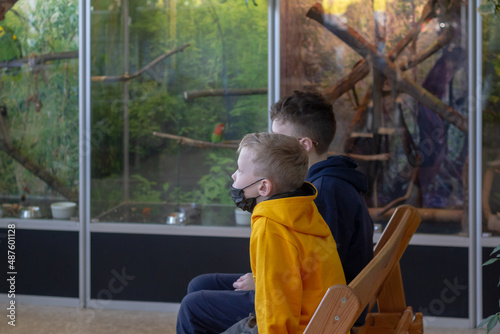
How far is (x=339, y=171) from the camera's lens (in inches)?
65.7

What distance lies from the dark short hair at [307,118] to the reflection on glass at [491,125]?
4.71 ft

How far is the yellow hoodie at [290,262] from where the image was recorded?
1282 mm

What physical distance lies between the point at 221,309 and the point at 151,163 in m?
1.96

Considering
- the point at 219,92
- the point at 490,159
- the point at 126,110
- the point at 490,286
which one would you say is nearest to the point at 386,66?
the point at 490,159

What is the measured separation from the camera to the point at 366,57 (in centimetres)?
309

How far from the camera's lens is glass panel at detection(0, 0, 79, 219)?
3.39 m

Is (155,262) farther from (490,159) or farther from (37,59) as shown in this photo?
(490,159)

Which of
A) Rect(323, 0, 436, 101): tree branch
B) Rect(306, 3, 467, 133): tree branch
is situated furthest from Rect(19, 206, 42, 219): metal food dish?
Rect(306, 3, 467, 133): tree branch

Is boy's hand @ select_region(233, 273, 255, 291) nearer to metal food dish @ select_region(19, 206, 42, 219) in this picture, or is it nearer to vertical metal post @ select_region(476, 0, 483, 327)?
vertical metal post @ select_region(476, 0, 483, 327)

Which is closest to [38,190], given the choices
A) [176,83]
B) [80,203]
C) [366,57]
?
[80,203]

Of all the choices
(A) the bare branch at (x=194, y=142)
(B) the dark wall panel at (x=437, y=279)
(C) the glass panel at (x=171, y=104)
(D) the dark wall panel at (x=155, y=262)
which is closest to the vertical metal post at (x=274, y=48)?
(C) the glass panel at (x=171, y=104)

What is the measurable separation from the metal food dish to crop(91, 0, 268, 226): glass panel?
34 centimetres

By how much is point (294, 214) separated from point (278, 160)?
14 cm

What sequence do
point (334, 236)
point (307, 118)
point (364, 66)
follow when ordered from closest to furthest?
1. point (334, 236)
2. point (307, 118)
3. point (364, 66)
